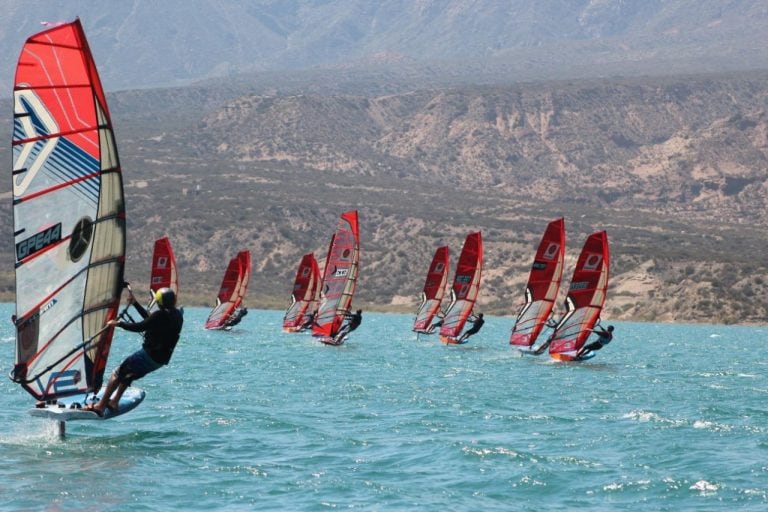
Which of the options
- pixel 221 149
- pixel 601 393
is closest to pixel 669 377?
pixel 601 393

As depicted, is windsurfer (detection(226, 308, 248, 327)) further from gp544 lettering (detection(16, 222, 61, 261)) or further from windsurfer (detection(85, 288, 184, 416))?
gp544 lettering (detection(16, 222, 61, 261))

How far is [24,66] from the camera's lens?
16.4m

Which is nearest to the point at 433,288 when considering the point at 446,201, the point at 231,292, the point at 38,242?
the point at 231,292

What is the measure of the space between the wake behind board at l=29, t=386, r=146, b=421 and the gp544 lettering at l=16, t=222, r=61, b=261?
2.08 meters

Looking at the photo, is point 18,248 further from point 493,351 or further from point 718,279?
point 718,279

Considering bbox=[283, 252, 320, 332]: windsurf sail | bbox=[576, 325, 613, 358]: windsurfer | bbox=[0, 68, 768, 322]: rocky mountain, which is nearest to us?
bbox=[576, 325, 613, 358]: windsurfer

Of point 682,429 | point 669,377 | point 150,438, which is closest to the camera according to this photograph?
point 150,438

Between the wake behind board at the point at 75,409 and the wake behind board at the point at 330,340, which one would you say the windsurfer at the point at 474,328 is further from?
the wake behind board at the point at 75,409

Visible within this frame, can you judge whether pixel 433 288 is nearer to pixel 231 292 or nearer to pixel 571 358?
pixel 231 292

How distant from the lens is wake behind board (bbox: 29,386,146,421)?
1761cm

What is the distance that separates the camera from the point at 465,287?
51031 millimetres

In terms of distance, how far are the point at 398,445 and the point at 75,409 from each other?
455 cm

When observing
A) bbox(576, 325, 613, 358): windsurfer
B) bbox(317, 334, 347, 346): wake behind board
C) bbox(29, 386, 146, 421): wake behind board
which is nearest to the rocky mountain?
bbox(317, 334, 347, 346): wake behind board

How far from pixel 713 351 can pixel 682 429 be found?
108 feet
